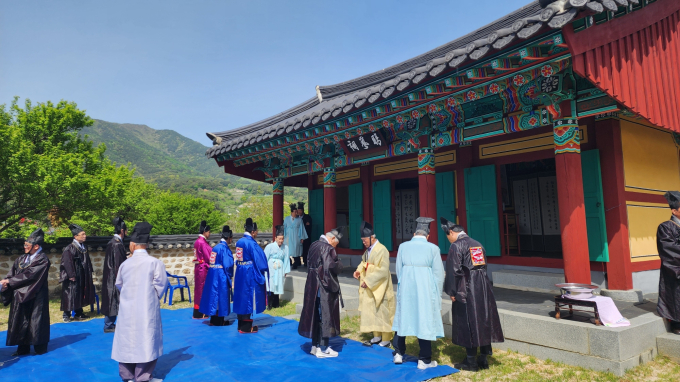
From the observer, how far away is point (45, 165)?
8.94 meters

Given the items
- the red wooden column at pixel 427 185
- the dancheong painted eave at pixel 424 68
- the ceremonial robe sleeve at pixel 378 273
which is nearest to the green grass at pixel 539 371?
the ceremonial robe sleeve at pixel 378 273

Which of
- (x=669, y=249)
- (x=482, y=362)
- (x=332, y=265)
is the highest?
(x=669, y=249)

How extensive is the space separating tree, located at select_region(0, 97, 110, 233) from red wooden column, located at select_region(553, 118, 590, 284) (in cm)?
998

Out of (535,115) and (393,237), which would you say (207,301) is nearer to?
(393,237)

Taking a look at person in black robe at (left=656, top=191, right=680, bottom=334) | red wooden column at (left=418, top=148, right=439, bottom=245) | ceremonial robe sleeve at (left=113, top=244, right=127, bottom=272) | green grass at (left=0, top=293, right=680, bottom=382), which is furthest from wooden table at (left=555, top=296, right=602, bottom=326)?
ceremonial robe sleeve at (left=113, top=244, right=127, bottom=272)

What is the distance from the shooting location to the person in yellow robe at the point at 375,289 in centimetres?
512

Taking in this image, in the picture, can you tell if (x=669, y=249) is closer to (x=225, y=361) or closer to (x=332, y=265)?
(x=332, y=265)

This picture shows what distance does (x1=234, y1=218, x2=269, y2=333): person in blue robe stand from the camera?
6.25m

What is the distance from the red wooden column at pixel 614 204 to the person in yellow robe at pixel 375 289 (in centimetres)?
362

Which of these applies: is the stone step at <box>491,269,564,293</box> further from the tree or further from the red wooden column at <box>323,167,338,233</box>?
the tree

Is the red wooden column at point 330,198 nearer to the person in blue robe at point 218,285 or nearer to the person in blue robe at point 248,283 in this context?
the person in blue robe at point 248,283

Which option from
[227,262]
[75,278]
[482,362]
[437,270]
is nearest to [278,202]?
[227,262]

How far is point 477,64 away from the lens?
5129mm

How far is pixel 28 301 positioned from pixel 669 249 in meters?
8.41
